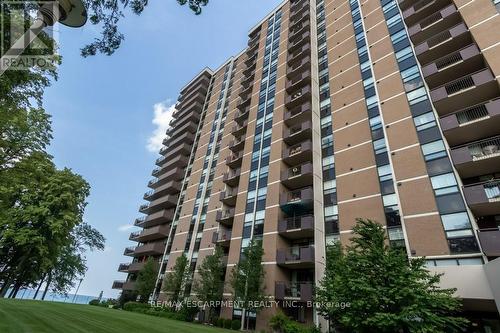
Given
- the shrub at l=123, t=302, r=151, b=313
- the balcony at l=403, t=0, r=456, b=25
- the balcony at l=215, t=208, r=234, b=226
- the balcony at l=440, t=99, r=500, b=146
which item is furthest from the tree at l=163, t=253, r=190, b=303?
the balcony at l=403, t=0, r=456, b=25

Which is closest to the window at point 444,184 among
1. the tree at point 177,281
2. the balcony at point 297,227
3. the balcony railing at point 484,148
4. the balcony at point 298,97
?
the balcony railing at point 484,148

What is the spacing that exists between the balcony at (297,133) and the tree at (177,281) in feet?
64.5

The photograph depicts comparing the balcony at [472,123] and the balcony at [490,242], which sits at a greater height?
the balcony at [472,123]

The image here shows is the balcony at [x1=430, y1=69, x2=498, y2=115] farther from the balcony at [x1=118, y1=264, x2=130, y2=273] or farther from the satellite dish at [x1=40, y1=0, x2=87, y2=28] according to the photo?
the balcony at [x1=118, y1=264, x2=130, y2=273]

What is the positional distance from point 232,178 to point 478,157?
25648mm

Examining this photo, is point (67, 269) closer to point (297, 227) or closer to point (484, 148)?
point (297, 227)

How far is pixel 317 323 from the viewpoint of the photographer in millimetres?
21594

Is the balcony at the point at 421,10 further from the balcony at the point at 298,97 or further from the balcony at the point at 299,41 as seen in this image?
the balcony at the point at 299,41

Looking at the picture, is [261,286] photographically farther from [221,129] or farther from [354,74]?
[221,129]

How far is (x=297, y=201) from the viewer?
91.7ft

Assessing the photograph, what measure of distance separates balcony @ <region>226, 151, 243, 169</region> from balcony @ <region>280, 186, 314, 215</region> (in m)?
10.7

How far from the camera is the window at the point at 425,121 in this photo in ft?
75.0

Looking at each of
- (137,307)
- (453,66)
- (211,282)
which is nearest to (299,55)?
(453,66)

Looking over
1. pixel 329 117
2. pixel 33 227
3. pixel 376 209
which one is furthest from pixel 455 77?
pixel 33 227
